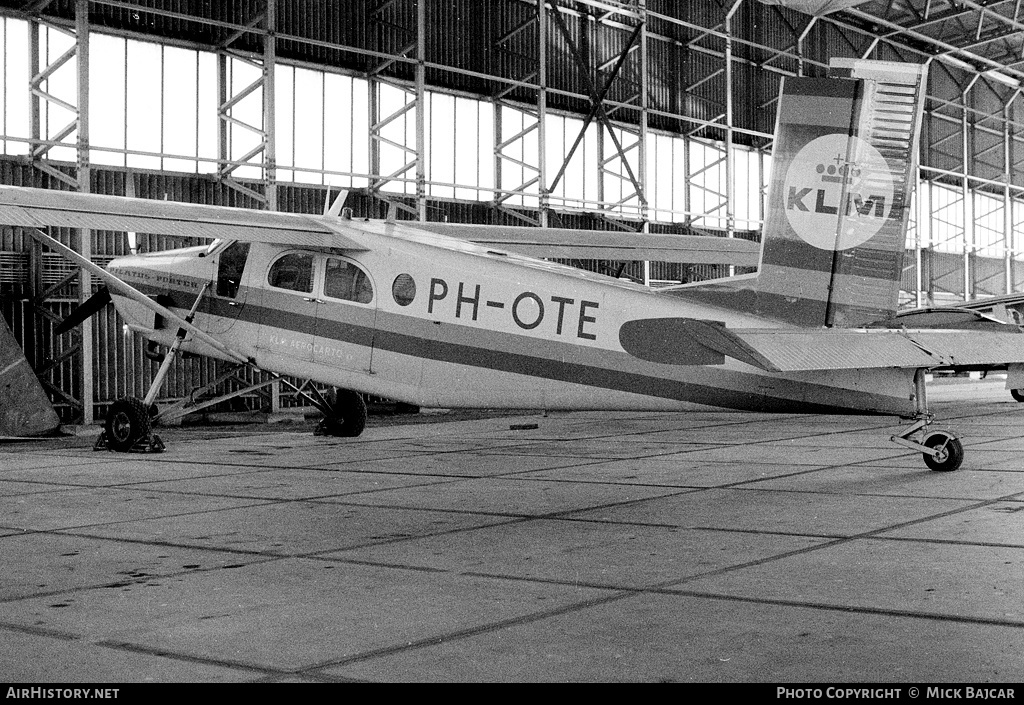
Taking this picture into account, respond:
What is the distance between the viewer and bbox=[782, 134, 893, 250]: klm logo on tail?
9945 mm

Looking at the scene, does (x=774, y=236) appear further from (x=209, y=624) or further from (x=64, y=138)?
(x=64, y=138)

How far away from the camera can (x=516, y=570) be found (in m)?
6.38

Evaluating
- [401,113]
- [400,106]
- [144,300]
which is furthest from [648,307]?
[400,106]

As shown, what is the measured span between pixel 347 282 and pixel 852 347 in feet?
18.7

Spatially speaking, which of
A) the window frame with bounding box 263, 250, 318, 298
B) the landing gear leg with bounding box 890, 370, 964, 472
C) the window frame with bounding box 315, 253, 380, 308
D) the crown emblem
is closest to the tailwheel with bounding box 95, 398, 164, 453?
the window frame with bounding box 263, 250, 318, 298

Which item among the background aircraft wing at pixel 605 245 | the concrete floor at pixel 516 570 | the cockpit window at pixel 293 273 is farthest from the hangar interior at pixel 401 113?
the concrete floor at pixel 516 570

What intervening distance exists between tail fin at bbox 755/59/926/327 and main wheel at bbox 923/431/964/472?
158 cm

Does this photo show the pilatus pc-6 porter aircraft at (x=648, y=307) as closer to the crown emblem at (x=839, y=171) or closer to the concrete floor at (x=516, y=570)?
the crown emblem at (x=839, y=171)

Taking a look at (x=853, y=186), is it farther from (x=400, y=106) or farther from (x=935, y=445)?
(x=400, y=106)

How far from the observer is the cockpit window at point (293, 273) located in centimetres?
1283

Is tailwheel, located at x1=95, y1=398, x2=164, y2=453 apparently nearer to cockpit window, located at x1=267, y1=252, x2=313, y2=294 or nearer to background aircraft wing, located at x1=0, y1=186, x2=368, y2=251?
cockpit window, located at x1=267, y1=252, x2=313, y2=294

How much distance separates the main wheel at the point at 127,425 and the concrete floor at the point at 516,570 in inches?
47.4

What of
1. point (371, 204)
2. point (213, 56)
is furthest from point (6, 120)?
point (371, 204)

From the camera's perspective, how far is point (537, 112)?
29078 mm
